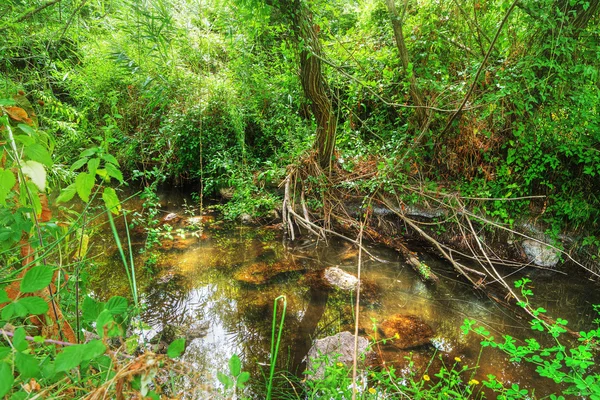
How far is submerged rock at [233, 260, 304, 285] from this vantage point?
336 cm

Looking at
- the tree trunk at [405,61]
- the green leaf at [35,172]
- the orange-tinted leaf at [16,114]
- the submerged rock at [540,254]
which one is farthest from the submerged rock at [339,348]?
the tree trunk at [405,61]

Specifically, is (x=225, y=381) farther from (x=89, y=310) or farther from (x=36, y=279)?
(x=36, y=279)

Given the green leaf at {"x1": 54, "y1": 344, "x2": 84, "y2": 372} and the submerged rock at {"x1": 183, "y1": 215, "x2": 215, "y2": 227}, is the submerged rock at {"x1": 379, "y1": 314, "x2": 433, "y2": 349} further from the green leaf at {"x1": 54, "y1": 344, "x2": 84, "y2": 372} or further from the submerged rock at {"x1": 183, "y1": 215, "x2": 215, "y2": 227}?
the submerged rock at {"x1": 183, "y1": 215, "x2": 215, "y2": 227}

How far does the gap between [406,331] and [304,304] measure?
0.92m

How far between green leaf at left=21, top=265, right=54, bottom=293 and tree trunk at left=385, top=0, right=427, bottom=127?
392 cm

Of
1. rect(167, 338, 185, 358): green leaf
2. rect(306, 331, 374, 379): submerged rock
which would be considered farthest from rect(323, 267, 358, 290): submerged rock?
rect(167, 338, 185, 358): green leaf

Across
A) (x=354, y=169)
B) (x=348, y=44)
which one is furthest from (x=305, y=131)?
(x=348, y=44)

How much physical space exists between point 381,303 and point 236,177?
9.40ft

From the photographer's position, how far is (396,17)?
3.62 meters

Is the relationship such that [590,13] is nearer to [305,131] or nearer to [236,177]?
[305,131]

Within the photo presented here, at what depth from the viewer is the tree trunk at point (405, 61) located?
367 cm

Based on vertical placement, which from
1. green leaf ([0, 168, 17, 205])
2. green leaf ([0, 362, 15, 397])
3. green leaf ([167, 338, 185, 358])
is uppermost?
green leaf ([0, 168, 17, 205])

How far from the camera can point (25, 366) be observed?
668 millimetres

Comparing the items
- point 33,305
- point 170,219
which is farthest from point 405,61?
point 33,305
